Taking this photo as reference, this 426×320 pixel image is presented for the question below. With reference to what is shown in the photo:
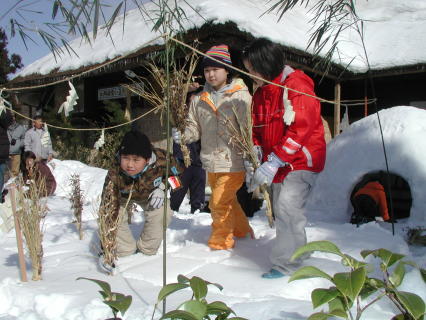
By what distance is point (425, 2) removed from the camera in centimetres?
837

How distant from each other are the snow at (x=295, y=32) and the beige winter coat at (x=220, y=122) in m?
2.20

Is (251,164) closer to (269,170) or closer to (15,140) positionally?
(269,170)

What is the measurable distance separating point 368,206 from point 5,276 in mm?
3073

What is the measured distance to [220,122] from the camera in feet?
9.47

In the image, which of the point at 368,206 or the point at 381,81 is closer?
the point at 368,206

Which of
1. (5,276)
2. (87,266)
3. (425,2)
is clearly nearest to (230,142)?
(87,266)

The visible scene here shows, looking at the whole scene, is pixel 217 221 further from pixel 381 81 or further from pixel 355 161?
pixel 381 81

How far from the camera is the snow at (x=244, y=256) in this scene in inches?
71.8

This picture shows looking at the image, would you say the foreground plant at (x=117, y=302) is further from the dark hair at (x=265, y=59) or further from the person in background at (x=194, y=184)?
the person in background at (x=194, y=184)

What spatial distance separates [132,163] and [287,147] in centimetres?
106

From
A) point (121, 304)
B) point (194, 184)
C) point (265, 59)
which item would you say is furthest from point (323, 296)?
point (194, 184)

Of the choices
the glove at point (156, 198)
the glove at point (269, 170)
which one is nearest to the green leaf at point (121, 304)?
the glove at point (269, 170)

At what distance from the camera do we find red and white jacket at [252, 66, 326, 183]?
2.23 metres

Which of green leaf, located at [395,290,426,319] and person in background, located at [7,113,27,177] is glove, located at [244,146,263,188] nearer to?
green leaf, located at [395,290,426,319]
